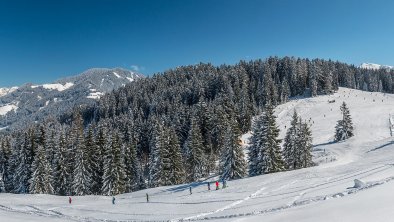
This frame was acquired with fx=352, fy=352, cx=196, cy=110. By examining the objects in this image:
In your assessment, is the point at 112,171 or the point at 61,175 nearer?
the point at 112,171

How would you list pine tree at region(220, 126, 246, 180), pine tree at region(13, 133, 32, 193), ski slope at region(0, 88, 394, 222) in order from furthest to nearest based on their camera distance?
pine tree at region(13, 133, 32, 193) < pine tree at region(220, 126, 246, 180) < ski slope at region(0, 88, 394, 222)

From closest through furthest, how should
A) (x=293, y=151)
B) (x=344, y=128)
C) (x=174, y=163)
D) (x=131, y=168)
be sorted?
(x=174, y=163) → (x=293, y=151) → (x=131, y=168) → (x=344, y=128)

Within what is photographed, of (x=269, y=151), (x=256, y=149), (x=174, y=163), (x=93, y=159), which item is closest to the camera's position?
(x=269, y=151)

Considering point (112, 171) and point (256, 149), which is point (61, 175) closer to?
point (112, 171)

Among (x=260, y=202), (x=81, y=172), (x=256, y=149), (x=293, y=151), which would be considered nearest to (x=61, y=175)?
(x=81, y=172)

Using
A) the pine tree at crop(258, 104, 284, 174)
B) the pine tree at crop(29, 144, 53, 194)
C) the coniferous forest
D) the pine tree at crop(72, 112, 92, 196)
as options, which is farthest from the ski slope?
the coniferous forest

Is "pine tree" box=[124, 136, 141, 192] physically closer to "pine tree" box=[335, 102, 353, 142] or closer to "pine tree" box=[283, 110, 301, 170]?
"pine tree" box=[283, 110, 301, 170]

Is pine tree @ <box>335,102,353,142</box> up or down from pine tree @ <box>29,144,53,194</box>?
up

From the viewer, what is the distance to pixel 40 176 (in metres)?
56.8

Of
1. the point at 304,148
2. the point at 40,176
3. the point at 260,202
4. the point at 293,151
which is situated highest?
the point at 304,148

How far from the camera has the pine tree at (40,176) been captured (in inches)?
2205

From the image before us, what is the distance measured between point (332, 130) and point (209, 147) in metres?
34.3

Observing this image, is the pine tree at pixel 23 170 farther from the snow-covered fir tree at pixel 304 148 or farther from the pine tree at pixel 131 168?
the snow-covered fir tree at pixel 304 148

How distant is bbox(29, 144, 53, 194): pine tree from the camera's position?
56000 millimetres
